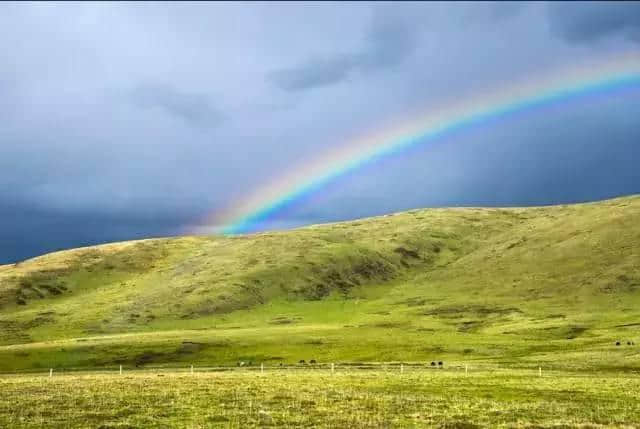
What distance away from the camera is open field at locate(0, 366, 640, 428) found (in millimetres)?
40656

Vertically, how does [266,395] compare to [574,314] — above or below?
below

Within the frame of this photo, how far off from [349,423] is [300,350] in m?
96.0

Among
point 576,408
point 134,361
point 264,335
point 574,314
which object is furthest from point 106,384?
point 574,314

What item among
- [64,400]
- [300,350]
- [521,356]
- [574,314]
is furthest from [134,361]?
[574,314]

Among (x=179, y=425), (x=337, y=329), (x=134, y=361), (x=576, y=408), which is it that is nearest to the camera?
(x=179, y=425)

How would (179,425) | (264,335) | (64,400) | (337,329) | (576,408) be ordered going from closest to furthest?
1. (179,425)
2. (576,408)
3. (64,400)
4. (264,335)
5. (337,329)

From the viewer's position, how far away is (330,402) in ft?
163

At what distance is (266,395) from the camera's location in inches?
2135

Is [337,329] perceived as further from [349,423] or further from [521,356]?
[349,423]

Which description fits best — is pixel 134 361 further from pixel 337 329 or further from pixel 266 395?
pixel 266 395

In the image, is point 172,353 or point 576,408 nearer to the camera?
point 576,408

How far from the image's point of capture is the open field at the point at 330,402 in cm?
4066

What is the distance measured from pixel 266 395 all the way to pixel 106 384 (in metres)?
20.0

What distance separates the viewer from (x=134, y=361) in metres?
129
